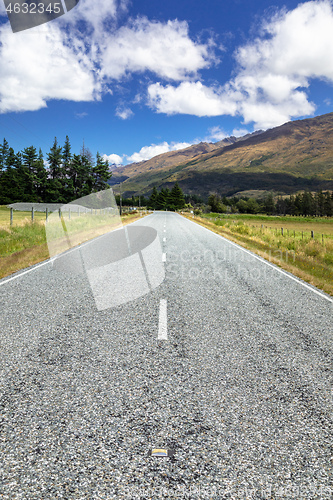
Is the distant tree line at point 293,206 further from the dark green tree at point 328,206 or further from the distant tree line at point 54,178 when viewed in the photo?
the distant tree line at point 54,178

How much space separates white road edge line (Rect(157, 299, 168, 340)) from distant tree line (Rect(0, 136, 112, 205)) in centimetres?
6008

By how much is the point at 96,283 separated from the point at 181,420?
4.92 metres

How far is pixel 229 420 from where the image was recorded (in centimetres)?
252

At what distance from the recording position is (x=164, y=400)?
9.06 ft

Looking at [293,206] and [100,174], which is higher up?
[100,174]

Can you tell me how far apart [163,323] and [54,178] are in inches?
2579

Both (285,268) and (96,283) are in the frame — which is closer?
(96,283)

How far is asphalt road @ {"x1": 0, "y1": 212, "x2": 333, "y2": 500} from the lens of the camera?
6.44ft

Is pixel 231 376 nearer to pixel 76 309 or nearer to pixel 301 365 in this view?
pixel 301 365

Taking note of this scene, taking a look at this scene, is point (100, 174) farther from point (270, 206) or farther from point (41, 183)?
point (270, 206)

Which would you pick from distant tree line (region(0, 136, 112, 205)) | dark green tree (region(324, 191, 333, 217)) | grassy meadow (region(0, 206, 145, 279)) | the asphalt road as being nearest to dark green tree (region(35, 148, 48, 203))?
distant tree line (region(0, 136, 112, 205))

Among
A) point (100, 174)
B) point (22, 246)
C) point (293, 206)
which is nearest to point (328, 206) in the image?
point (293, 206)

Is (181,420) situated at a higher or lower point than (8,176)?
lower

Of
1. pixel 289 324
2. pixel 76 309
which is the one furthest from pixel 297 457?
pixel 76 309
